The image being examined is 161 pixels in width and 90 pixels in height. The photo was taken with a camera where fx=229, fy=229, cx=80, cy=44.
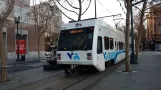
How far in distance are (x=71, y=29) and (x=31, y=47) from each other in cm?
3314

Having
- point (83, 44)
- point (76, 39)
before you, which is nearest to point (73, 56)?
point (83, 44)

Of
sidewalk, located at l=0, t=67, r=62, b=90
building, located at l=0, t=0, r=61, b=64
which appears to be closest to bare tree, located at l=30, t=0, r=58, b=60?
building, located at l=0, t=0, r=61, b=64

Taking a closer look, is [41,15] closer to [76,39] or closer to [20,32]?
[20,32]

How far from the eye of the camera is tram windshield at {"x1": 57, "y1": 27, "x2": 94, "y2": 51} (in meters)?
13.0

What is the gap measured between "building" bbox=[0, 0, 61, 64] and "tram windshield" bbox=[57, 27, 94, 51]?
62.3 ft

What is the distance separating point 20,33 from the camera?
40531 mm

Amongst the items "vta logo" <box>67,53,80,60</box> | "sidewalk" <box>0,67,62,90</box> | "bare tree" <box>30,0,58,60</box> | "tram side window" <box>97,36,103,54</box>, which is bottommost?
"sidewalk" <box>0,67,62,90</box>

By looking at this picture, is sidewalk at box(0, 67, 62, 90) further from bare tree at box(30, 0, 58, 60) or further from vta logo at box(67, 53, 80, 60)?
bare tree at box(30, 0, 58, 60)

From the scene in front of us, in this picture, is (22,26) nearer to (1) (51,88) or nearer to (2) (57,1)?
(2) (57,1)

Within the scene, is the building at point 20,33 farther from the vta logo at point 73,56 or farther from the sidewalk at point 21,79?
the vta logo at point 73,56

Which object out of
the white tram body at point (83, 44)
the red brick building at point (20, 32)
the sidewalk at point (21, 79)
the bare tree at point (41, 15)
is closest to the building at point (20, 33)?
Result: the red brick building at point (20, 32)

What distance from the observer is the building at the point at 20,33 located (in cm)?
3640

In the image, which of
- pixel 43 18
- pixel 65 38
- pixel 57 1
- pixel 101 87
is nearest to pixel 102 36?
pixel 65 38

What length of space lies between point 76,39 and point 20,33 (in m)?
29.1
